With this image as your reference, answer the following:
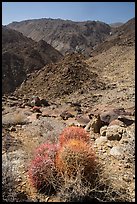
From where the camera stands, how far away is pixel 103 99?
14.1 m

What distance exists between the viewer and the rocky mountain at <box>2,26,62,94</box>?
1210 inches

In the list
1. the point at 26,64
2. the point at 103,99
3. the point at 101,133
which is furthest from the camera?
the point at 26,64

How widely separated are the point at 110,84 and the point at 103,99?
4.06 meters

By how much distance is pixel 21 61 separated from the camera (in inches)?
1340

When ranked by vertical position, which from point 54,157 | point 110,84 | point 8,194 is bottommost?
point 8,194

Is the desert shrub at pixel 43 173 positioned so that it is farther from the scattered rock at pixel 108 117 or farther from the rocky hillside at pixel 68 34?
the rocky hillside at pixel 68 34

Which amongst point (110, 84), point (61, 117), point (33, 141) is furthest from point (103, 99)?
point (33, 141)

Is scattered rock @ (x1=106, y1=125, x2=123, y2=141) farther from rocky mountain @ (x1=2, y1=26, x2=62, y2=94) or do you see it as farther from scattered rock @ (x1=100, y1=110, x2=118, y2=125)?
rocky mountain @ (x1=2, y1=26, x2=62, y2=94)

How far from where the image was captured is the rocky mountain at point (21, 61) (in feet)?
101

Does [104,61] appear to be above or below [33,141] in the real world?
above

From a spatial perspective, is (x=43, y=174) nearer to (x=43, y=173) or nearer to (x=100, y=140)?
(x=43, y=173)

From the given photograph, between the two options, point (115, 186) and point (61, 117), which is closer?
point (115, 186)

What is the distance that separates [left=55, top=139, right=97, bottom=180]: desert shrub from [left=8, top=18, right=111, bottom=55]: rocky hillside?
4900 centimetres

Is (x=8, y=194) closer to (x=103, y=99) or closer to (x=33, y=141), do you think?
(x=33, y=141)
